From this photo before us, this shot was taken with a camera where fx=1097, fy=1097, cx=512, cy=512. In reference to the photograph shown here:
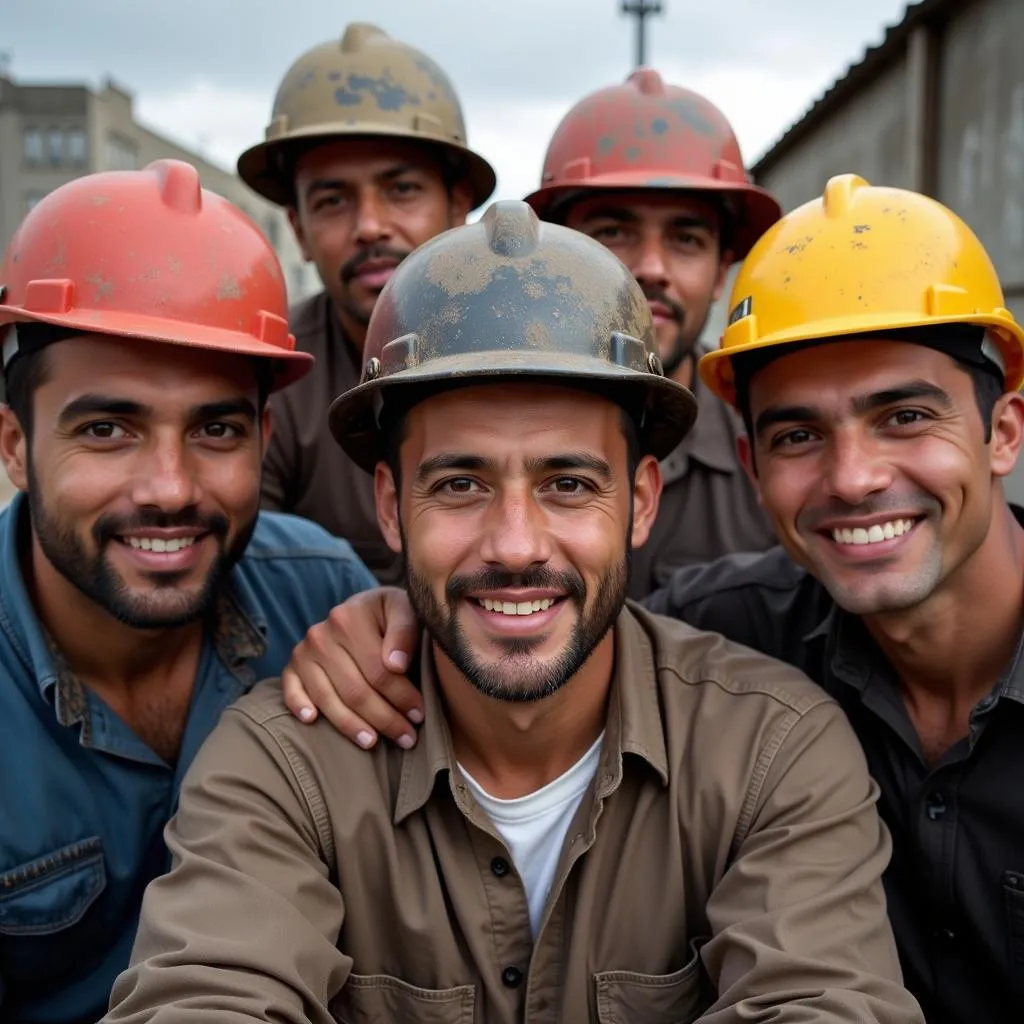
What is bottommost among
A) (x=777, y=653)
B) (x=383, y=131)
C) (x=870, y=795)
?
(x=870, y=795)

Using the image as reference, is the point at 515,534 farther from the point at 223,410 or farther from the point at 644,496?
the point at 223,410

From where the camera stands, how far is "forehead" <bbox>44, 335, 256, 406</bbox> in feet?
9.52

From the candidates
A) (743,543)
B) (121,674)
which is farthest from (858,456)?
(121,674)

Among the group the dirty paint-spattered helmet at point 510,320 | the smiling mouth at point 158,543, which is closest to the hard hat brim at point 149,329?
the dirty paint-spattered helmet at point 510,320

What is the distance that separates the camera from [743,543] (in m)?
4.44

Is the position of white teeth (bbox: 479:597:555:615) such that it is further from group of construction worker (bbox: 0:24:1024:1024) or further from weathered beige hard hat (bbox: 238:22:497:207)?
weathered beige hard hat (bbox: 238:22:497:207)

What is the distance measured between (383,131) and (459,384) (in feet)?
7.55

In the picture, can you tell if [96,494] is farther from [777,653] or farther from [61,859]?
[777,653]

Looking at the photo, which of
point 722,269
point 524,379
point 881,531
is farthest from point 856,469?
point 722,269

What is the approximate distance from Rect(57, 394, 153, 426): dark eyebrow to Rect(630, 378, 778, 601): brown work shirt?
211 cm

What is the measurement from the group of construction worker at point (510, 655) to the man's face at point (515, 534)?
0.01 meters

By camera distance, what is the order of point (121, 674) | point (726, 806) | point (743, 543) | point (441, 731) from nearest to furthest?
point (726, 806)
point (441, 731)
point (121, 674)
point (743, 543)

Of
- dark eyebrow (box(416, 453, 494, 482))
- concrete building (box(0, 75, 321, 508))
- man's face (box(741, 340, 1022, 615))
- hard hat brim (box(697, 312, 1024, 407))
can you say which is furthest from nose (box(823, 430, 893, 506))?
concrete building (box(0, 75, 321, 508))

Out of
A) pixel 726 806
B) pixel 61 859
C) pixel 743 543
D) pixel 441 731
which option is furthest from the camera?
pixel 743 543
